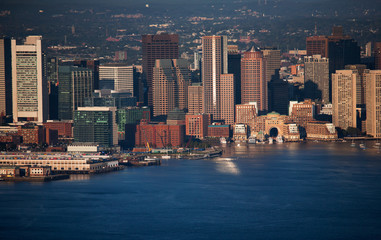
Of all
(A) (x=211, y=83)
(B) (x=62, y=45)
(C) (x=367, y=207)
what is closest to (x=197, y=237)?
(C) (x=367, y=207)

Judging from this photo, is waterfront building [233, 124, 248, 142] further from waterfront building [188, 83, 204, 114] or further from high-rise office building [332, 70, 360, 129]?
high-rise office building [332, 70, 360, 129]

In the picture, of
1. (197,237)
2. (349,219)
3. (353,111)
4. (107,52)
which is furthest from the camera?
(107,52)

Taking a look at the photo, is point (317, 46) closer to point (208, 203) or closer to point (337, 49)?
point (337, 49)

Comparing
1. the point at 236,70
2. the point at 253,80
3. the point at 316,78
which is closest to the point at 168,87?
the point at 236,70

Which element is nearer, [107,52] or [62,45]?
[62,45]

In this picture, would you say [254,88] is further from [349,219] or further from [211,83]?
[349,219]

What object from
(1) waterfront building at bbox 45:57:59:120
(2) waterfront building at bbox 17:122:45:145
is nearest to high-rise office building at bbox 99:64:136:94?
(1) waterfront building at bbox 45:57:59:120
